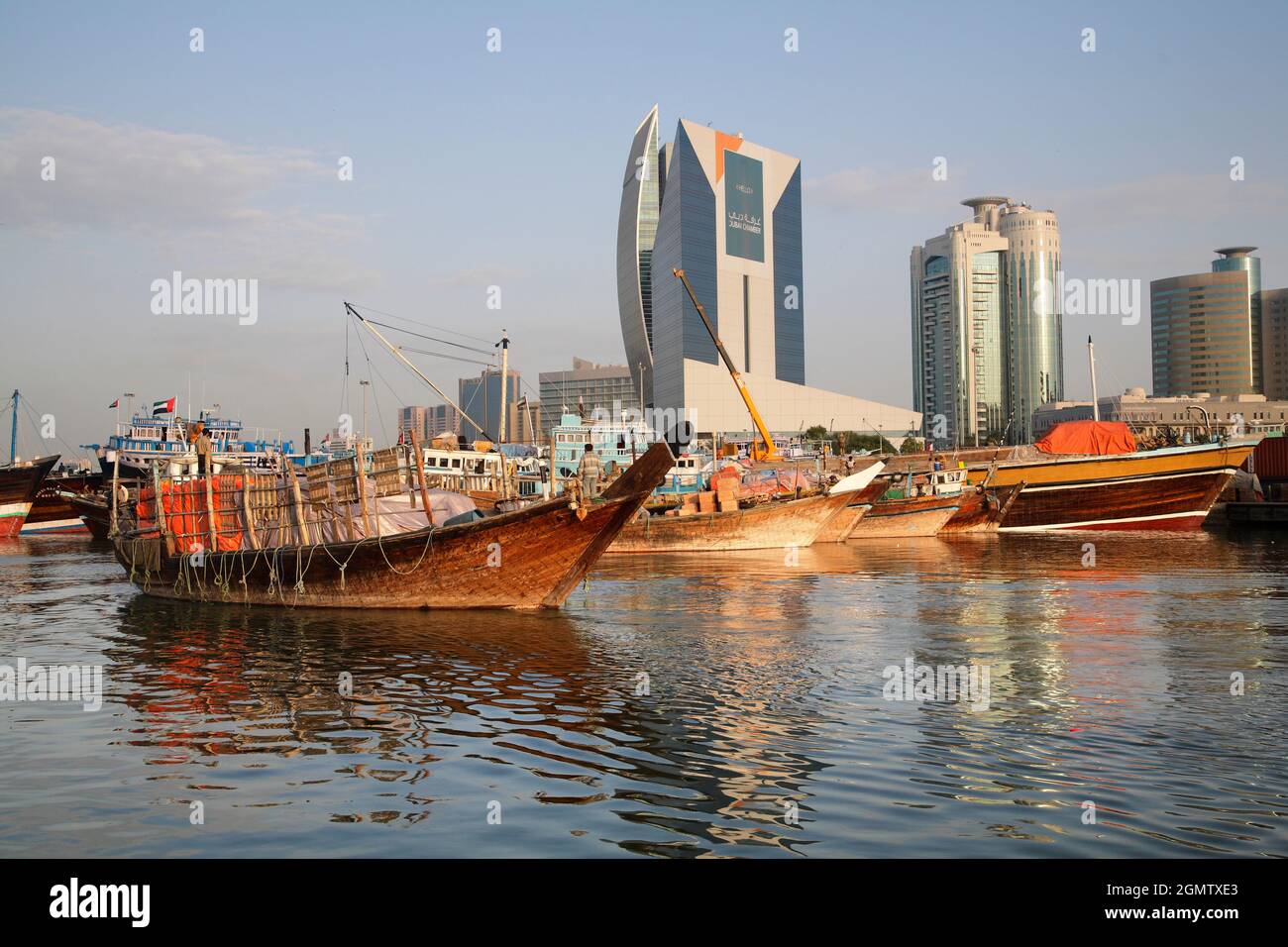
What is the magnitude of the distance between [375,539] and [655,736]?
38.7ft

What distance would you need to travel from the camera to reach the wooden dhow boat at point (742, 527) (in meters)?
42.8

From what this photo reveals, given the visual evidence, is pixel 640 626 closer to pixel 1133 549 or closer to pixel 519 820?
pixel 519 820

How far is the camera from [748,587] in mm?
27750

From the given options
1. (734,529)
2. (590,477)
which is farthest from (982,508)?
(590,477)

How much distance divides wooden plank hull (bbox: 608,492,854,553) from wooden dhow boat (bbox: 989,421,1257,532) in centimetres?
1811

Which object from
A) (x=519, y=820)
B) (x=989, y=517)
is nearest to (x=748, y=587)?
(x=519, y=820)

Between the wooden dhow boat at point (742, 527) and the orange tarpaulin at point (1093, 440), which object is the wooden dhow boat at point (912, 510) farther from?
the orange tarpaulin at point (1093, 440)

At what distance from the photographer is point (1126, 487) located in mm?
54312

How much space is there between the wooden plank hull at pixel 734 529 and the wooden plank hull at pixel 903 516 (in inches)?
369

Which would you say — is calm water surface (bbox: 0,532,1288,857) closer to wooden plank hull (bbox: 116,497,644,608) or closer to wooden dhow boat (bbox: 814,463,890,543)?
wooden plank hull (bbox: 116,497,644,608)

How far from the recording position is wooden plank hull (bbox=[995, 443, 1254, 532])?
53688mm

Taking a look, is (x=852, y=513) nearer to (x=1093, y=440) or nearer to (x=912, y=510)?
(x=912, y=510)

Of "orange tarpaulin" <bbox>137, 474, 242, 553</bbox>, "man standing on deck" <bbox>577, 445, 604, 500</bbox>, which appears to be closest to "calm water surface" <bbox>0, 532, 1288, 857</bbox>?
"man standing on deck" <bbox>577, 445, 604, 500</bbox>

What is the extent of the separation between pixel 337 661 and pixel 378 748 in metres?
5.99
